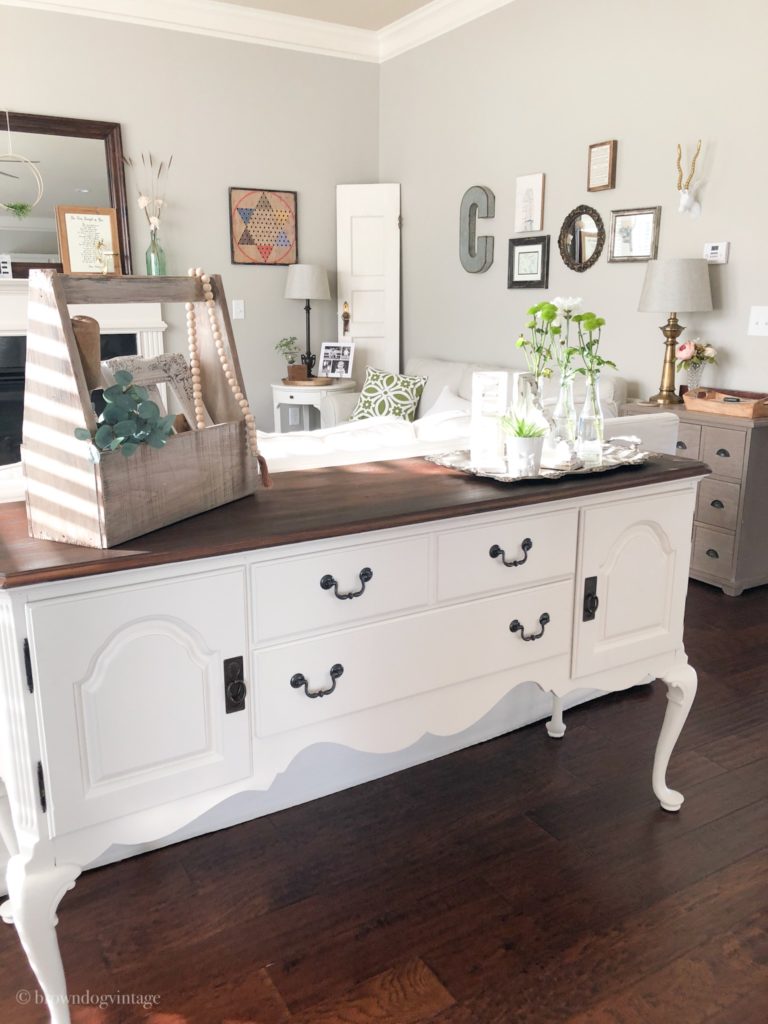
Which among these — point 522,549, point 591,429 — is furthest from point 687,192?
point 522,549

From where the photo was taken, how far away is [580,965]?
1.64 meters

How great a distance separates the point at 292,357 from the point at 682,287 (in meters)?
3.01

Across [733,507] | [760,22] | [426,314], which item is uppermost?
[760,22]

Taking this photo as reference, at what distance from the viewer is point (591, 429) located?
1992 mm

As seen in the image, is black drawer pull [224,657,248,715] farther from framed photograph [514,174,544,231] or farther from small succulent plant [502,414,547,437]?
framed photograph [514,174,544,231]

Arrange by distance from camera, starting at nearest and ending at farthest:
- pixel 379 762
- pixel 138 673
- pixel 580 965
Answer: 1. pixel 138 673
2. pixel 580 965
3. pixel 379 762

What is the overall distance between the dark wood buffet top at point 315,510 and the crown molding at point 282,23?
4.10 metres

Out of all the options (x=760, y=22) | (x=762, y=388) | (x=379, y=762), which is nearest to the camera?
(x=379, y=762)

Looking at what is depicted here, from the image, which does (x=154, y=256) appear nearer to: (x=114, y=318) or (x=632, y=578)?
(x=114, y=318)

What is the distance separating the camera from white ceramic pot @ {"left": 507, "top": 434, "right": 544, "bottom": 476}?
1780mm

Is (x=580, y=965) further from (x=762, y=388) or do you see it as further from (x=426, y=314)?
(x=426, y=314)

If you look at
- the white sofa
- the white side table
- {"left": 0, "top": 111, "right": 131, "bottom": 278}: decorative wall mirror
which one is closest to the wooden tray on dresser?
the white sofa

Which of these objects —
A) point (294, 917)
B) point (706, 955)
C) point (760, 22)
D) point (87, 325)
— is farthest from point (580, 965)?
point (760, 22)

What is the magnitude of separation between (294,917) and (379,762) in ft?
1.81
